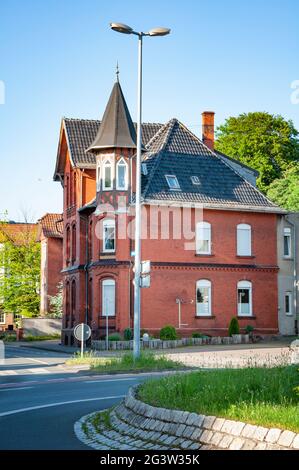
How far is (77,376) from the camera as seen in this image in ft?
84.6

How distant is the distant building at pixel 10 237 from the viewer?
78.3 metres

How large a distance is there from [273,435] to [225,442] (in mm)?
820

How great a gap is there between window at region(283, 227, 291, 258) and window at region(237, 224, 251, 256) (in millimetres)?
2902

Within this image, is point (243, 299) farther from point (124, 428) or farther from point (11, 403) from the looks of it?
point (124, 428)

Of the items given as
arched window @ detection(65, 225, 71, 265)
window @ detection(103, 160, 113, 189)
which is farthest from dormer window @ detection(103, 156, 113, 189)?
arched window @ detection(65, 225, 71, 265)

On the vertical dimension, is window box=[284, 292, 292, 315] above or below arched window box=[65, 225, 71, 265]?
below

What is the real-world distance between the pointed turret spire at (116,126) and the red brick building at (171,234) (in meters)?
0.05

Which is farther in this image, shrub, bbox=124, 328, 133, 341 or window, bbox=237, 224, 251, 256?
window, bbox=237, 224, 251, 256

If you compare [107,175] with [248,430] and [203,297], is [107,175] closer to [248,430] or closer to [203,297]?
[203,297]

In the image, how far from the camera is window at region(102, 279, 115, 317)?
150ft

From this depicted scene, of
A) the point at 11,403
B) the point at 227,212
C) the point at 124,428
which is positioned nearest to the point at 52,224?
the point at 227,212

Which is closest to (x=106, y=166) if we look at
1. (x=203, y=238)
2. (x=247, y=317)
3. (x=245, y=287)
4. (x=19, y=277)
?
(x=203, y=238)

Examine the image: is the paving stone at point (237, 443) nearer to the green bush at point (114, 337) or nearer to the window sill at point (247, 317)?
the green bush at point (114, 337)

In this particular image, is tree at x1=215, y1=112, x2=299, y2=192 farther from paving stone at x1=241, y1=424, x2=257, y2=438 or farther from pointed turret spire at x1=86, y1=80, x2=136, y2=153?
paving stone at x1=241, y1=424, x2=257, y2=438
